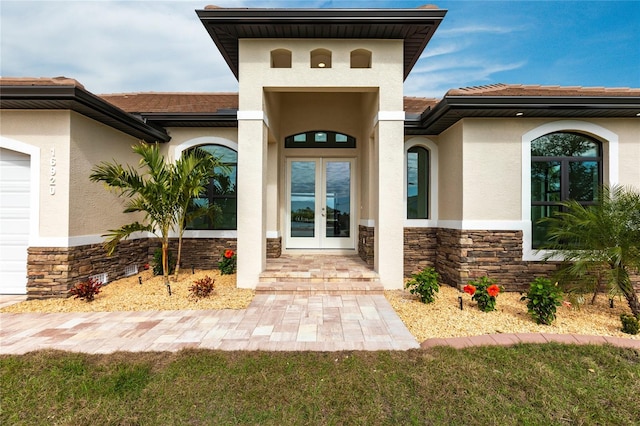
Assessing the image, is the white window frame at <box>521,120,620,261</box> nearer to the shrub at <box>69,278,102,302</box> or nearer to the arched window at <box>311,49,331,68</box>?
the arched window at <box>311,49,331,68</box>

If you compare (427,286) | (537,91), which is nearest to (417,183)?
(537,91)

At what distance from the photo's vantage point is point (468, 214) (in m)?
6.26

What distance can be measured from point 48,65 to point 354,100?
1860cm

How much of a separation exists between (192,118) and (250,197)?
3115mm

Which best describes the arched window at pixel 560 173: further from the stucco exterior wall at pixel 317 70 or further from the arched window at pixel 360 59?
the arched window at pixel 360 59

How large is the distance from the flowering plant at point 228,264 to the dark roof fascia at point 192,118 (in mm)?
3384

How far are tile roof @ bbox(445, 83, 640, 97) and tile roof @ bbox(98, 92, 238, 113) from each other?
6.28 metres

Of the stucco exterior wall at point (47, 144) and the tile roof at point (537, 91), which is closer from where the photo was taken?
the stucco exterior wall at point (47, 144)

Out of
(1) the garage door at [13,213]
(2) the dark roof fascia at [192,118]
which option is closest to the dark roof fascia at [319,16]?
(2) the dark roof fascia at [192,118]

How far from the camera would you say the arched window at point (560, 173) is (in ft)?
20.7

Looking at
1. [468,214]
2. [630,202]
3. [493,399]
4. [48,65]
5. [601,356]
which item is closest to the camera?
[493,399]

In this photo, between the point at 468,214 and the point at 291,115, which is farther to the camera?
the point at 291,115

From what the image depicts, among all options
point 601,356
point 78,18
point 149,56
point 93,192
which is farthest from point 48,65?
point 601,356

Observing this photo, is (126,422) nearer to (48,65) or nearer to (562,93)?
(562,93)
